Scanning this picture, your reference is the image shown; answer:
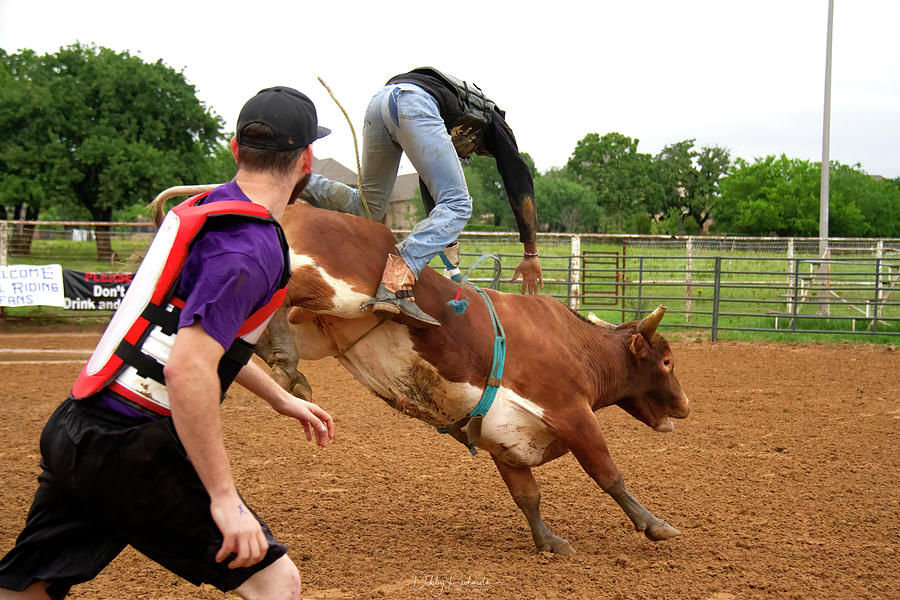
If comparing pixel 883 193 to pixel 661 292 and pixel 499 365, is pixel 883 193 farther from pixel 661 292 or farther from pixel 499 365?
pixel 499 365

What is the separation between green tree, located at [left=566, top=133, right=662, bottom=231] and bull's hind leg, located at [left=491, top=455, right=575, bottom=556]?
179 ft

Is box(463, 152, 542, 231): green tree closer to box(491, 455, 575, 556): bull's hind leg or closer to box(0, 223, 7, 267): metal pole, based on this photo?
box(0, 223, 7, 267): metal pole

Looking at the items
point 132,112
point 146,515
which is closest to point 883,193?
point 132,112

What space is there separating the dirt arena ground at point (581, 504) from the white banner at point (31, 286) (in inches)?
219

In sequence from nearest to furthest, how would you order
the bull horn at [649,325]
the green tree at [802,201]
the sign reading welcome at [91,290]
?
the bull horn at [649,325]
the sign reading welcome at [91,290]
the green tree at [802,201]

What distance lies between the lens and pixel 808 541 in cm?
422

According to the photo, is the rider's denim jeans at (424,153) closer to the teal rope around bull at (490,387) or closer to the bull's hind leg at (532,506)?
the teal rope around bull at (490,387)

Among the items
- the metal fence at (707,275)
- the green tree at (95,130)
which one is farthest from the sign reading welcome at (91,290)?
the green tree at (95,130)

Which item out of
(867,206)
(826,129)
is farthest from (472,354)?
(867,206)

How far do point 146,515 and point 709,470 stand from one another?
16.3 feet

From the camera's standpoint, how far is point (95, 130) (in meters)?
27.7

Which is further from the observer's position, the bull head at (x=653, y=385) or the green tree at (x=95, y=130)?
the green tree at (x=95, y=130)

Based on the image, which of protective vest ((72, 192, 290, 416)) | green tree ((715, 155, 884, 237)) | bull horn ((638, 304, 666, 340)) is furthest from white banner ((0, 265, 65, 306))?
green tree ((715, 155, 884, 237))

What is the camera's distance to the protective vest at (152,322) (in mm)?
1710
